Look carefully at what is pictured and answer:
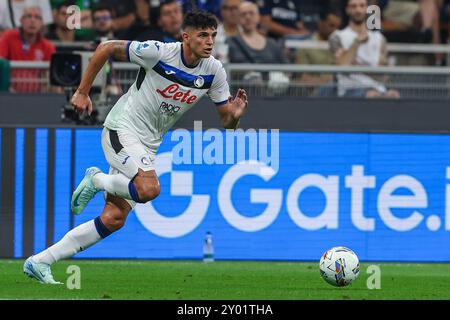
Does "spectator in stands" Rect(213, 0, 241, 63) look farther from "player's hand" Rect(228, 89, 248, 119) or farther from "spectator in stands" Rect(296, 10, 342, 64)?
"player's hand" Rect(228, 89, 248, 119)

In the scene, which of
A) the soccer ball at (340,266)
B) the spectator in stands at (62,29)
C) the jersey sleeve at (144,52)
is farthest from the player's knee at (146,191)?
the spectator in stands at (62,29)

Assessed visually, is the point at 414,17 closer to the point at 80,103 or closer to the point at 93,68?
the point at 93,68

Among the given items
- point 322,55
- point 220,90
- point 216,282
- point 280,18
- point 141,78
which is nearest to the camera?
point 141,78

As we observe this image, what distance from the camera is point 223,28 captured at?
1742cm

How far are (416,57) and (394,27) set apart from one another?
1.16m

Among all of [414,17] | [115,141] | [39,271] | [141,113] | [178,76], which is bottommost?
[39,271]

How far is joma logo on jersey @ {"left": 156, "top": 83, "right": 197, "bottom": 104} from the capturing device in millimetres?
11211

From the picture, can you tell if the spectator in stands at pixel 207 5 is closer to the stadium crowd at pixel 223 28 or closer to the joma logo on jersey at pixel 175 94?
the stadium crowd at pixel 223 28

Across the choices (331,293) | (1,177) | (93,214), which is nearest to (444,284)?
(331,293)

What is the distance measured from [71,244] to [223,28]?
7078mm

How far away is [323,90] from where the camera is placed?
17.0 meters

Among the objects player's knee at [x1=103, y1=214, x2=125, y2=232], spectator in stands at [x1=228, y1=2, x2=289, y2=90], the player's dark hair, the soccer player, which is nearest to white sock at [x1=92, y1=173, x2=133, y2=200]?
the soccer player

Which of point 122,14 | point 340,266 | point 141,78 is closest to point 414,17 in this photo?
point 122,14
